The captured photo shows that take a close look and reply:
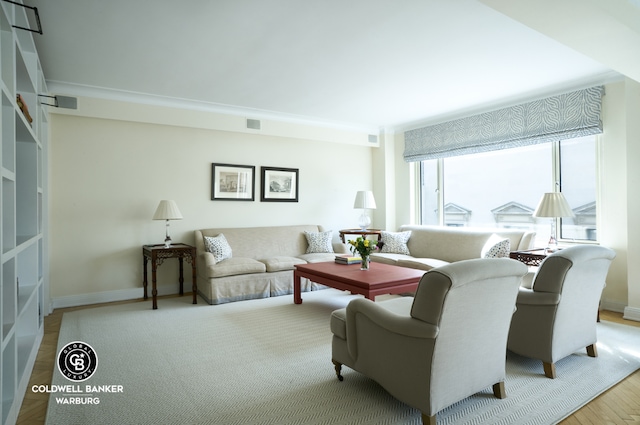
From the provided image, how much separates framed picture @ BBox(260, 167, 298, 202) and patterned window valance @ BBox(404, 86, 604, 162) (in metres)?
2.11

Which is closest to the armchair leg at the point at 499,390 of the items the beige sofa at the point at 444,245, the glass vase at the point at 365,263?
the glass vase at the point at 365,263

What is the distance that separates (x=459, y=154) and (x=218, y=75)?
12.3 ft

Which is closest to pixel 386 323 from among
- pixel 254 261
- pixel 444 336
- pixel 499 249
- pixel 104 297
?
pixel 444 336

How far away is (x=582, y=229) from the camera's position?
181 inches

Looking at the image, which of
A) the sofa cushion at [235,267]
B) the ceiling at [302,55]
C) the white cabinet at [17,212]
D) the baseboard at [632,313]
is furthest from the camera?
the sofa cushion at [235,267]

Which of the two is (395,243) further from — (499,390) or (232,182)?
(499,390)

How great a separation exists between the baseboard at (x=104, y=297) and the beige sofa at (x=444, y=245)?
2974mm

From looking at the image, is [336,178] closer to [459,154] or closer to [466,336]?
[459,154]

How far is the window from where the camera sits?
15.1 ft

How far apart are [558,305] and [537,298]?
0.13m

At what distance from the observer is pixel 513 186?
5.38 m

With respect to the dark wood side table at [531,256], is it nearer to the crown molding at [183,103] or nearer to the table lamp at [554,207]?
the table lamp at [554,207]

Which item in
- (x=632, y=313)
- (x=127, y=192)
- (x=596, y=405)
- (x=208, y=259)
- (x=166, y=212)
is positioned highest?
(x=127, y=192)

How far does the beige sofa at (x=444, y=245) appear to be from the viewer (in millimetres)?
4795
